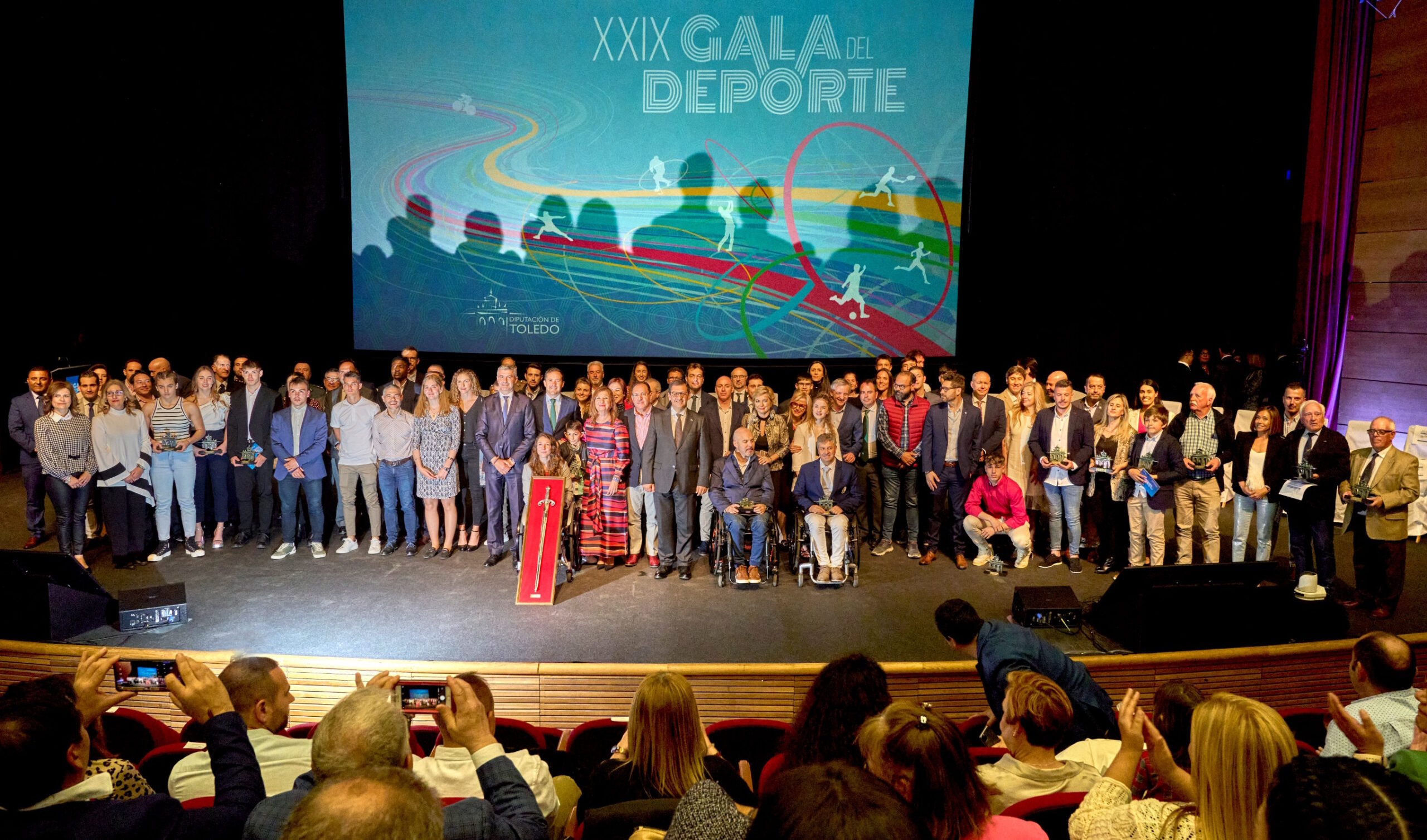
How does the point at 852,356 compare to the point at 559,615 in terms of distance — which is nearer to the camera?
the point at 559,615

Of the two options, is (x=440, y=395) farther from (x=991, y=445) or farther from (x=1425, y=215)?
(x=1425, y=215)

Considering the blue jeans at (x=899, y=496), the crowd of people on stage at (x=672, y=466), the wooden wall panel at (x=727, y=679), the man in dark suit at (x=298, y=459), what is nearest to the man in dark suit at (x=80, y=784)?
the wooden wall panel at (x=727, y=679)

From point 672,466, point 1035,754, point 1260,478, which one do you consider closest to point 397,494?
point 672,466

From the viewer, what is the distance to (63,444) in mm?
6590

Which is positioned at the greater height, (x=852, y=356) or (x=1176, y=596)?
(x=852, y=356)

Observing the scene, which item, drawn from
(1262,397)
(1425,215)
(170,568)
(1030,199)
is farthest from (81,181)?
(1425,215)

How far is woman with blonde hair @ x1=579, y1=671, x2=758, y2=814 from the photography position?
253cm

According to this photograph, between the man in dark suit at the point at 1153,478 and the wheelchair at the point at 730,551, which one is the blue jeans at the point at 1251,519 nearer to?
the man in dark suit at the point at 1153,478

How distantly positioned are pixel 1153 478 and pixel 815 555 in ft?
8.69

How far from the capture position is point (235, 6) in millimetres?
9664

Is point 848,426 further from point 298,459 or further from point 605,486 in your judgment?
point 298,459

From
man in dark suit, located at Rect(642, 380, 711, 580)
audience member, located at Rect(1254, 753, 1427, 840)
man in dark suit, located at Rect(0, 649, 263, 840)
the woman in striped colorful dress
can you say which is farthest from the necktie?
man in dark suit, located at Rect(0, 649, 263, 840)

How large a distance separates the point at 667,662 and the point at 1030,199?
25.9ft

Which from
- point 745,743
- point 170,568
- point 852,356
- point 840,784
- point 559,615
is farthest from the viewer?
point 852,356
